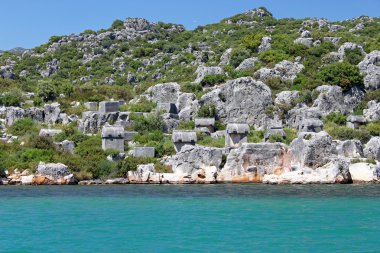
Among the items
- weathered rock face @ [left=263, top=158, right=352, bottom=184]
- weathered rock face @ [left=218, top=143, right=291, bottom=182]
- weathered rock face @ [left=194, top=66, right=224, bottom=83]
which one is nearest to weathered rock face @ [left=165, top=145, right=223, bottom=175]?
weathered rock face @ [left=218, top=143, right=291, bottom=182]

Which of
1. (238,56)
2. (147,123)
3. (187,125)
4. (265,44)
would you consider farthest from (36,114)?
(265,44)

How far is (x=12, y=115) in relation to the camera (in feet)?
157

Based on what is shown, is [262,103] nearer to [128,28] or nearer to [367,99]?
[367,99]

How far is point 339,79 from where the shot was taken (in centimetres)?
5066

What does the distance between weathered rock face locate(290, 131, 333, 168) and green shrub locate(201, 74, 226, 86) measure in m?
18.3

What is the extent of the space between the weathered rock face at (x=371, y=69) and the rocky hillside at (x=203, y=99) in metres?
0.08

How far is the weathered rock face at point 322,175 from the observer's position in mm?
35406

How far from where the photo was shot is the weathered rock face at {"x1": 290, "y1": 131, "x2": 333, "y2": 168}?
1430 inches

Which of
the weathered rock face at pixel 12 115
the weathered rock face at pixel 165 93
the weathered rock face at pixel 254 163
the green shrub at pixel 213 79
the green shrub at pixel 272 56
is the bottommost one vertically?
the weathered rock face at pixel 254 163

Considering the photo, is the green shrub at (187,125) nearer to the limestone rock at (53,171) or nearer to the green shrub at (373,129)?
the limestone rock at (53,171)

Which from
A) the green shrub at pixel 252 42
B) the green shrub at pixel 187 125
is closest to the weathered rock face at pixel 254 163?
the green shrub at pixel 187 125

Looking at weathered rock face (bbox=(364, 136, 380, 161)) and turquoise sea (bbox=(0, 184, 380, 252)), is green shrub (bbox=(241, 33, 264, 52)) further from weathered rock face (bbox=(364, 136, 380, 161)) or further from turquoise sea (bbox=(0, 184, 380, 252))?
turquoise sea (bbox=(0, 184, 380, 252))

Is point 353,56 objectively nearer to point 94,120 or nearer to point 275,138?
point 275,138

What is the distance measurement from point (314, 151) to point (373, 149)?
444 cm
